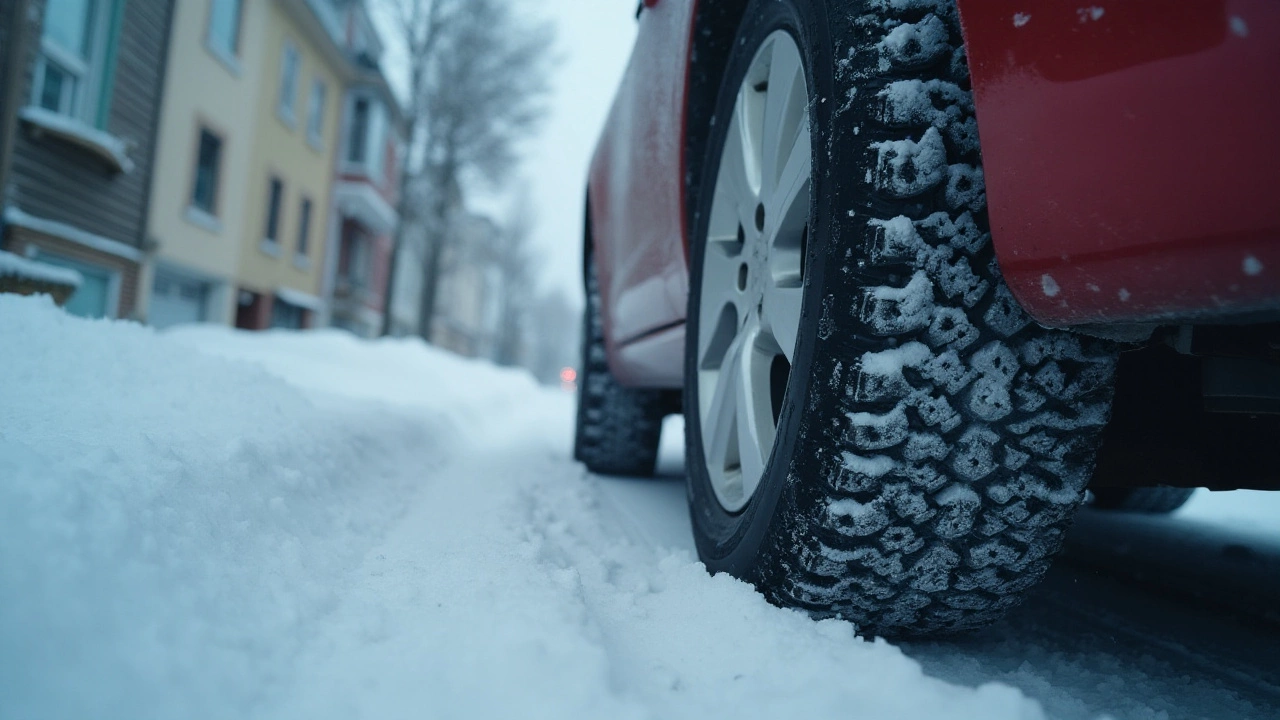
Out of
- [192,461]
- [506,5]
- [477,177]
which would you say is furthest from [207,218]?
[192,461]

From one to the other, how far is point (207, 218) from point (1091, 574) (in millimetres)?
13030

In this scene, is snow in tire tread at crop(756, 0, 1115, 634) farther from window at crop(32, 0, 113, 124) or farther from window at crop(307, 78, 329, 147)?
window at crop(307, 78, 329, 147)

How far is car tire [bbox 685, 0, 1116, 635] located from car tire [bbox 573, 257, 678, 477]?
8.10 feet

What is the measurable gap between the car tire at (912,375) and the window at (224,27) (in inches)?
511

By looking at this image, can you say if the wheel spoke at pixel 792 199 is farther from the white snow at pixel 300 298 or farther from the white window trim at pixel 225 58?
the white snow at pixel 300 298

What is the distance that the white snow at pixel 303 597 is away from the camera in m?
1.02

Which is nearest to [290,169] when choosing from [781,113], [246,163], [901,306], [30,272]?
[246,163]

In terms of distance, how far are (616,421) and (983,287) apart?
275 centimetres

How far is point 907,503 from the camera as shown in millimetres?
1219

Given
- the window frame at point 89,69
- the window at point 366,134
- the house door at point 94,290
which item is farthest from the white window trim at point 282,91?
the house door at point 94,290

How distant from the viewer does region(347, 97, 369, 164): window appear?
20.5 m

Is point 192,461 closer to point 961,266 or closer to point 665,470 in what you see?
point 961,266

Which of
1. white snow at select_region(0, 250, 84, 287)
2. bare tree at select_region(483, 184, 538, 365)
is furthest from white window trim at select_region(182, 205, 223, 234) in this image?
bare tree at select_region(483, 184, 538, 365)

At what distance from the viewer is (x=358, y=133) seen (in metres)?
20.8
